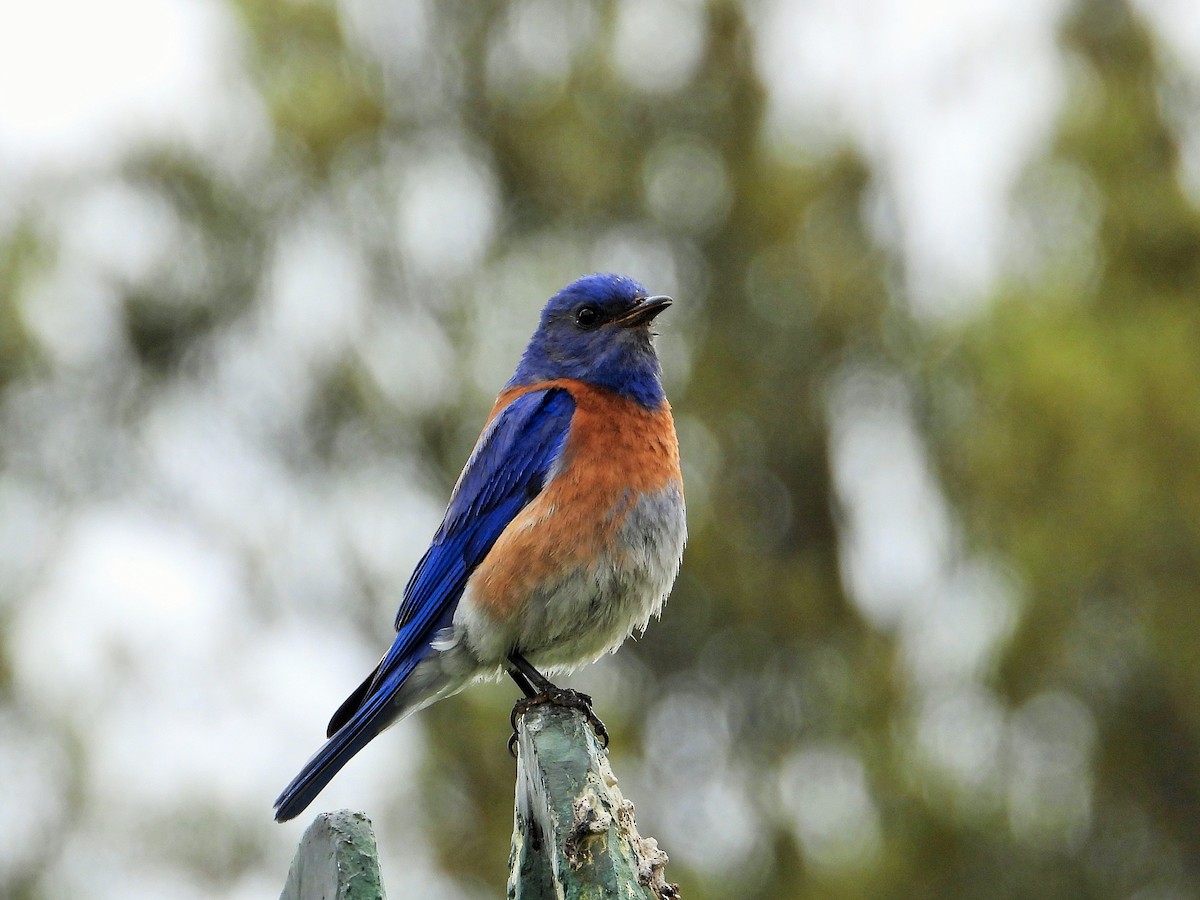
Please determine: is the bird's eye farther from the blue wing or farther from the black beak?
the blue wing

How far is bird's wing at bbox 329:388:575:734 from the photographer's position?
15.1 ft

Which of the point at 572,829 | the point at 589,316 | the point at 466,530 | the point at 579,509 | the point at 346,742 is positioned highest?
the point at 589,316

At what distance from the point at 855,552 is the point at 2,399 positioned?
242 inches

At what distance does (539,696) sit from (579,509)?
562 mm

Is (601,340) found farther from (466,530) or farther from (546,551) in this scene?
(546,551)

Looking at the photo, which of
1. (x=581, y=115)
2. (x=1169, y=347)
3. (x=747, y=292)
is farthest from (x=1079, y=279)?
(x=581, y=115)

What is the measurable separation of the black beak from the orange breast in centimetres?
45

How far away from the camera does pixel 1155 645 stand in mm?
10102

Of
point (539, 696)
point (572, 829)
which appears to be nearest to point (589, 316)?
point (539, 696)

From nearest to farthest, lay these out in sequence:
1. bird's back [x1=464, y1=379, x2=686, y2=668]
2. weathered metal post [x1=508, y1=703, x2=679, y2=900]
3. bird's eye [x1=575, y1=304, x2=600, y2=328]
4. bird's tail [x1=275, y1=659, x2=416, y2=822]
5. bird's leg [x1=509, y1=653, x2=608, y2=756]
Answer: weathered metal post [x1=508, y1=703, x2=679, y2=900]
bird's tail [x1=275, y1=659, x2=416, y2=822]
bird's leg [x1=509, y1=653, x2=608, y2=756]
bird's back [x1=464, y1=379, x2=686, y2=668]
bird's eye [x1=575, y1=304, x2=600, y2=328]

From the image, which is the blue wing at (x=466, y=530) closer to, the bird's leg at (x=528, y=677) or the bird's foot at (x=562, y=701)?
the bird's leg at (x=528, y=677)

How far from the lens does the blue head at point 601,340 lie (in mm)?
4980

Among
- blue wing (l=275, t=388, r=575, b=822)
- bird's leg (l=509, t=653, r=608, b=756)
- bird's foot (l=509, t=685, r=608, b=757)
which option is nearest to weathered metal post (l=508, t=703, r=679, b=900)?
bird's leg (l=509, t=653, r=608, b=756)

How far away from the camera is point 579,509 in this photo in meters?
4.45
